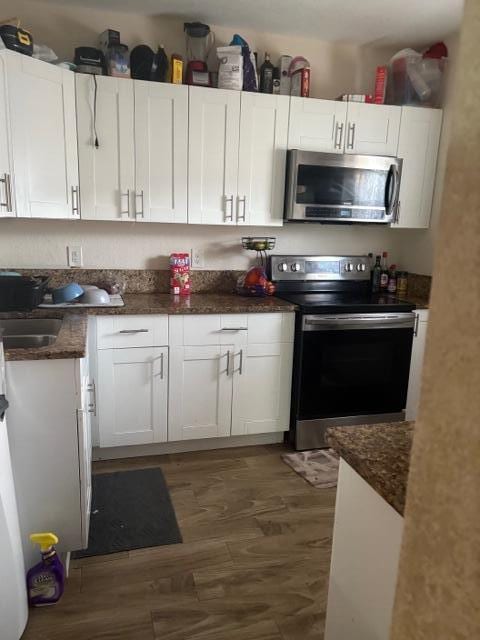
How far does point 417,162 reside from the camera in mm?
3158

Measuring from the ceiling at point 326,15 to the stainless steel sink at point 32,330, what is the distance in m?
1.77

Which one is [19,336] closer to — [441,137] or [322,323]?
[322,323]

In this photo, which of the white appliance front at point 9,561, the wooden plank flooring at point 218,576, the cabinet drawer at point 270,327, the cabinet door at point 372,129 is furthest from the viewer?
the cabinet door at point 372,129

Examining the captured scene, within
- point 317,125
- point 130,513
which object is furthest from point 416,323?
point 130,513

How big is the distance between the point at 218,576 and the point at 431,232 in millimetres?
2570

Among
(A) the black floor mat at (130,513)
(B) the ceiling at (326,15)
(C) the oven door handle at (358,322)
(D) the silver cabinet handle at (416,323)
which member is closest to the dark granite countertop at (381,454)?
(A) the black floor mat at (130,513)

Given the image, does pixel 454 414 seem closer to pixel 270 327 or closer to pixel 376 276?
pixel 270 327

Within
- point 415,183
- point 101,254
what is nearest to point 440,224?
point 101,254

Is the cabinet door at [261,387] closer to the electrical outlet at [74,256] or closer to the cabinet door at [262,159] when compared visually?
the cabinet door at [262,159]

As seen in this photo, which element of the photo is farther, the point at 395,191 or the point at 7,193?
the point at 395,191

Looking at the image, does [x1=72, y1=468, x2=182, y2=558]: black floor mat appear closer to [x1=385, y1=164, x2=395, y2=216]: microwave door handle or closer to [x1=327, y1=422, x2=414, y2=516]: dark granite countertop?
[x1=327, y1=422, x2=414, y2=516]: dark granite countertop

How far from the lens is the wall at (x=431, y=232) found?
3.04 m

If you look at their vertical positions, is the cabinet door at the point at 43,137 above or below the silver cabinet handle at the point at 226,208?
above

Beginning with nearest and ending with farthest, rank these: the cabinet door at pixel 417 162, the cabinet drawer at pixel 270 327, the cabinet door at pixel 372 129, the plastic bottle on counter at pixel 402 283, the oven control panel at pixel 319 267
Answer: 1. the cabinet drawer at pixel 270 327
2. the cabinet door at pixel 372 129
3. the cabinet door at pixel 417 162
4. the oven control panel at pixel 319 267
5. the plastic bottle on counter at pixel 402 283
